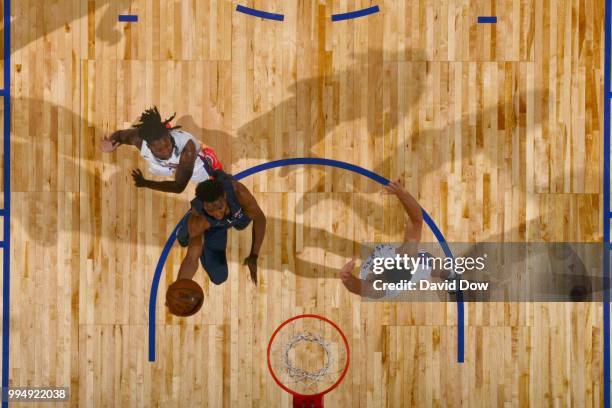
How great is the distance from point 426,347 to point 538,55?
2.59 meters

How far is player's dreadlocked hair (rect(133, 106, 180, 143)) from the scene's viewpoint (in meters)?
6.14

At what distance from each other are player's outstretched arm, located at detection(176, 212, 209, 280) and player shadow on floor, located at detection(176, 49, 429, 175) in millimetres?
538

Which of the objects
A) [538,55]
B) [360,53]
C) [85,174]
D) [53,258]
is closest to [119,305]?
[53,258]

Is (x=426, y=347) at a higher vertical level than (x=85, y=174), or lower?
lower

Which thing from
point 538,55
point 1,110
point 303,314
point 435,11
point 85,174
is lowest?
point 303,314

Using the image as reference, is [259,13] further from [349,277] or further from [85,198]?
[349,277]

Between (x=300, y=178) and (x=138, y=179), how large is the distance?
1.33m

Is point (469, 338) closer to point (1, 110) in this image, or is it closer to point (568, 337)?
point (568, 337)

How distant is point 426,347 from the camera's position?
619 centimetres

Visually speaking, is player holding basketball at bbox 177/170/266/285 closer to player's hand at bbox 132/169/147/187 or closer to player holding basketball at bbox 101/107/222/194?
player holding basketball at bbox 101/107/222/194

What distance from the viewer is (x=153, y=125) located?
20.2 ft

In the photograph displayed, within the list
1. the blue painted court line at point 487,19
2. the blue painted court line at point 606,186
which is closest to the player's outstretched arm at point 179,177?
the blue painted court line at point 487,19

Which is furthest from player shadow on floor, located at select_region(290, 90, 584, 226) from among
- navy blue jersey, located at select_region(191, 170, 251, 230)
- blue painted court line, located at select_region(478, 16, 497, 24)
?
blue painted court line, located at select_region(478, 16, 497, 24)

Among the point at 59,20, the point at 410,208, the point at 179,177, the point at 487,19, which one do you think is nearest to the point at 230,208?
the point at 179,177
